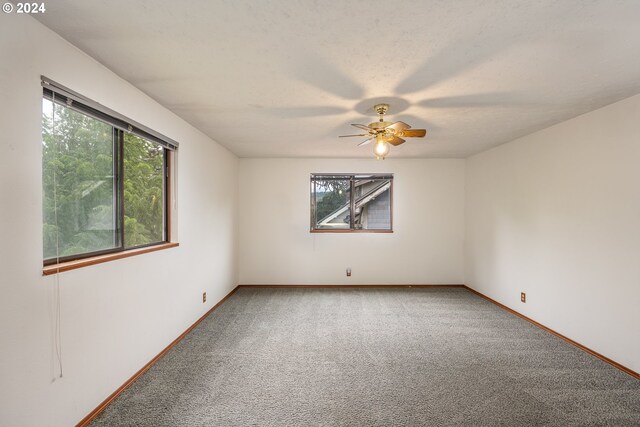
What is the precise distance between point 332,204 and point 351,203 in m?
0.33

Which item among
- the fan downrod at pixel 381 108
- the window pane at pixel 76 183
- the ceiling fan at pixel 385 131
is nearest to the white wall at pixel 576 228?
the ceiling fan at pixel 385 131

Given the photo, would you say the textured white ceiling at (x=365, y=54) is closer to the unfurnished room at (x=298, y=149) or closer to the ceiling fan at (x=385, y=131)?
the unfurnished room at (x=298, y=149)

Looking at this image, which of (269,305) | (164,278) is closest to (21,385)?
(164,278)

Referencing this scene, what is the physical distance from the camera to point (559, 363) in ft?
8.38

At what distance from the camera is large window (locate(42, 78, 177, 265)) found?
166 cm

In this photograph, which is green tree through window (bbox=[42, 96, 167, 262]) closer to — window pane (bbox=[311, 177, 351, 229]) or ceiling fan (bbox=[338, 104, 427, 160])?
ceiling fan (bbox=[338, 104, 427, 160])

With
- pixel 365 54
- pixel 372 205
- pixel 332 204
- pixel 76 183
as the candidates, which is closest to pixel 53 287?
pixel 76 183

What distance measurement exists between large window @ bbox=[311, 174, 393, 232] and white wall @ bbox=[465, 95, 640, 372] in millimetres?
1683

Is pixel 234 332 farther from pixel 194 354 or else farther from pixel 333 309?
pixel 333 309

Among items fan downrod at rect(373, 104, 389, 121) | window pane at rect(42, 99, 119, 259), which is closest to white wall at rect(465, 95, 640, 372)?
fan downrod at rect(373, 104, 389, 121)

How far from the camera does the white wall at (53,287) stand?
1373 millimetres

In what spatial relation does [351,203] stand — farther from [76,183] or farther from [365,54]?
[76,183]

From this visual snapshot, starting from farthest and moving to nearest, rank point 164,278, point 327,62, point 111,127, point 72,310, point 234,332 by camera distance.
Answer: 1. point 234,332
2. point 164,278
3. point 111,127
4. point 327,62
5. point 72,310

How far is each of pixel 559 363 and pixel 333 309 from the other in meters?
2.35
